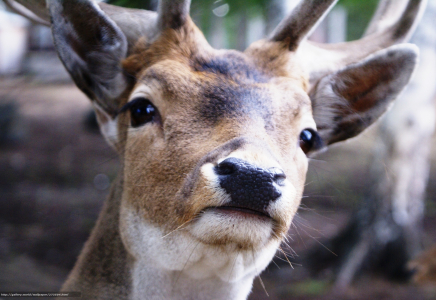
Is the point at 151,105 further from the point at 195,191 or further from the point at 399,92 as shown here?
the point at 399,92

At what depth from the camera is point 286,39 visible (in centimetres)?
306

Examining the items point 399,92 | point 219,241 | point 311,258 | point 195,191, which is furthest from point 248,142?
point 311,258

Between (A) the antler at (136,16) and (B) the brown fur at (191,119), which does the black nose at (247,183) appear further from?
(A) the antler at (136,16)

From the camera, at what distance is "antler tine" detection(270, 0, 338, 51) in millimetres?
2826

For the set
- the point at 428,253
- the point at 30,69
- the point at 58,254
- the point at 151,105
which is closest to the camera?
the point at 151,105

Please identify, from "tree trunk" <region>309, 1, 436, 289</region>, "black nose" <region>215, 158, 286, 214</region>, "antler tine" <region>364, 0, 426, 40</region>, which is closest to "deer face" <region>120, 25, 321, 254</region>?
"black nose" <region>215, 158, 286, 214</region>

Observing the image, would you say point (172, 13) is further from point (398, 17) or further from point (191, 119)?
point (398, 17)

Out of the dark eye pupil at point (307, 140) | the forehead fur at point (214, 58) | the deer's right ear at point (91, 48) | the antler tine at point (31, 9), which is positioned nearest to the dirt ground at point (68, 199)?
the antler tine at point (31, 9)

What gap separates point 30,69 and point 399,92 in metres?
3.68

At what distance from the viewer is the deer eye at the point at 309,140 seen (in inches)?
119

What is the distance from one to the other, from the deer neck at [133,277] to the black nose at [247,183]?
0.59 meters

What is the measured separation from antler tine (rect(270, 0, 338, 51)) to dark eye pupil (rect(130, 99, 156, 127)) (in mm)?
1030

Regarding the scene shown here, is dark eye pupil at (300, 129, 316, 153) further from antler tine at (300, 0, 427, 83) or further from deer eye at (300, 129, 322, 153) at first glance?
antler tine at (300, 0, 427, 83)

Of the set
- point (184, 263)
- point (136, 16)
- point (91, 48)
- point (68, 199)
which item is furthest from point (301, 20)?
point (68, 199)
